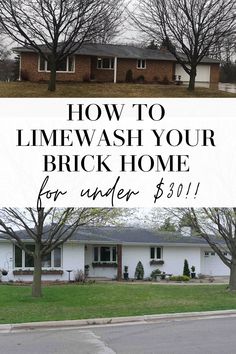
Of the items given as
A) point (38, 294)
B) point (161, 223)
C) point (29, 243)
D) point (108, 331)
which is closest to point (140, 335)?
point (108, 331)

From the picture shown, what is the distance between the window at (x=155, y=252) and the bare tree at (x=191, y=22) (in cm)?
926

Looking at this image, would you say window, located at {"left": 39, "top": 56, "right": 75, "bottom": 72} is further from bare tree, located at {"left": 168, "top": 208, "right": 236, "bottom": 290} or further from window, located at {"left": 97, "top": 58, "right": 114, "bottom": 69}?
bare tree, located at {"left": 168, "top": 208, "right": 236, "bottom": 290}

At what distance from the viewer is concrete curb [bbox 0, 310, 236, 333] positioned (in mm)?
11141

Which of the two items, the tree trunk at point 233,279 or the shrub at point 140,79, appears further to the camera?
the shrub at point 140,79

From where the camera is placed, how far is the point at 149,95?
2461 centimetres

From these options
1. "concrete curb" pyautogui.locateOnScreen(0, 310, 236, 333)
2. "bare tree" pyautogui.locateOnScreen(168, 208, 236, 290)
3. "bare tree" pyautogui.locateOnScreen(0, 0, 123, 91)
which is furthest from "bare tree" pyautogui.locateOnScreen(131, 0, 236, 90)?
"concrete curb" pyautogui.locateOnScreen(0, 310, 236, 333)

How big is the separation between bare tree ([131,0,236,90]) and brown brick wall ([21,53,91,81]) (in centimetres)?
629

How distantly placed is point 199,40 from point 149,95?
16.1ft

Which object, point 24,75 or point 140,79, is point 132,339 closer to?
point 24,75

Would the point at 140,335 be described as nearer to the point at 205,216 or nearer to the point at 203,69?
the point at 205,216

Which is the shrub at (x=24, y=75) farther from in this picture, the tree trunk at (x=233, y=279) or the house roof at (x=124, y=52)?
the tree trunk at (x=233, y=279)

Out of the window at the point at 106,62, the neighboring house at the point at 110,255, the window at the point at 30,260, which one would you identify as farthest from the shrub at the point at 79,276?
the window at the point at 106,62

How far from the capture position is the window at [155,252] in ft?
97.6

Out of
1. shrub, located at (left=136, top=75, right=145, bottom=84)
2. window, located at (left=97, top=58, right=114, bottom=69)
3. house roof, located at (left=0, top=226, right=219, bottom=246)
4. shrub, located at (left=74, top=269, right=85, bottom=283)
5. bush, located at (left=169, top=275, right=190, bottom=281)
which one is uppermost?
window, located at (left=97, top=58, right=114, bottom=69)
